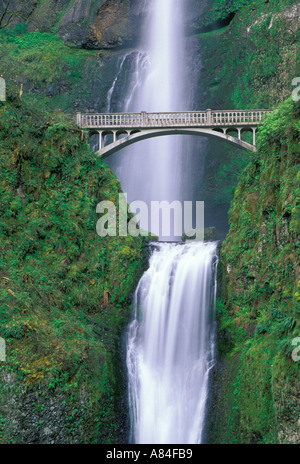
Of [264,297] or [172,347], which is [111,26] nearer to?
[264,297]

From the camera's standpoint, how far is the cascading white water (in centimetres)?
1431

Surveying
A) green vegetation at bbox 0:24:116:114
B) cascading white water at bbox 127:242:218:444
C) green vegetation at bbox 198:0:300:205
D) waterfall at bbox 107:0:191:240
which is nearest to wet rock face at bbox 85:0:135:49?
green vegetation at bbox 0:24:116:114

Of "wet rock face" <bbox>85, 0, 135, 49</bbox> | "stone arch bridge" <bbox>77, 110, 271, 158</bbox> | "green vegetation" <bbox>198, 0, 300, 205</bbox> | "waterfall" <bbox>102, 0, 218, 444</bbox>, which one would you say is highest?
"wet rock face" <bbox>85, 0, 135, 49</bbox>

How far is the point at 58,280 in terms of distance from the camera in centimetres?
1659

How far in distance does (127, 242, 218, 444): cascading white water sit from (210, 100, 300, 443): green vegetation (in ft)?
2.12

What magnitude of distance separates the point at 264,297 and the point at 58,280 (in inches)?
279

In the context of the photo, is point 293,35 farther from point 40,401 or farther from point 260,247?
point 40,401

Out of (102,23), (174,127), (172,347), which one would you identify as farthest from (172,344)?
(102,23)

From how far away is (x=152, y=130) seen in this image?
20672 millimetres

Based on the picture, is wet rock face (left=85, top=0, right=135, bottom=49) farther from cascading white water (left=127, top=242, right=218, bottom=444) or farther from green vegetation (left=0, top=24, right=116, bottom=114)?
cascading white water (left=127, top=242, right=218, bottom=444)

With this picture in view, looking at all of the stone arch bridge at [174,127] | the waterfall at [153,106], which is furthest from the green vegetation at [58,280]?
the waterfall at [153,106]

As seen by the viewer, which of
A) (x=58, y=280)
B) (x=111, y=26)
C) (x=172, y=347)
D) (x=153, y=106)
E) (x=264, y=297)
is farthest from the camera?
(x=111, y=26)

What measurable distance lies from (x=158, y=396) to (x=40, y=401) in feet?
12.5
